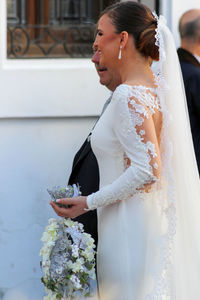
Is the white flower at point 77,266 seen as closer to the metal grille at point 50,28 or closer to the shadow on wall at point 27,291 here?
the shadow on wall at point 27,291

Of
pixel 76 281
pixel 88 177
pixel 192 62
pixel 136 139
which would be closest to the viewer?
pixel 136 139

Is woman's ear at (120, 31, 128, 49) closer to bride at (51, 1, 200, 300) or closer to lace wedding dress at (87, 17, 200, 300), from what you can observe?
bride at (51, 1, 200, 300)

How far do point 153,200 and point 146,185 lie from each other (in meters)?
0.14

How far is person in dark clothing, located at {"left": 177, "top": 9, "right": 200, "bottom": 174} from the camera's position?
12.6ft

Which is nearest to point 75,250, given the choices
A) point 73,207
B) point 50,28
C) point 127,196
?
point 73,207

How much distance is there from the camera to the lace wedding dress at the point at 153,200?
269cm

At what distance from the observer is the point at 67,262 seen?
107 inches

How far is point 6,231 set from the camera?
430cm

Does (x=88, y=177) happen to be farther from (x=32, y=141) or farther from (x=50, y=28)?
(x=50, y=28)

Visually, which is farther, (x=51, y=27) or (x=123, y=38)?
(x=51, y=27)

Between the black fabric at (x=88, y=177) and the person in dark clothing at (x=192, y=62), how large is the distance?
0.71 meters

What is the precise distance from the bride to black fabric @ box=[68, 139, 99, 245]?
596 mm

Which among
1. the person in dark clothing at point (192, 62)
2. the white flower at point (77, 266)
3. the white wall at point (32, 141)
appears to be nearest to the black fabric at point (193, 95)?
the person in dark clothing at point (192, 62)

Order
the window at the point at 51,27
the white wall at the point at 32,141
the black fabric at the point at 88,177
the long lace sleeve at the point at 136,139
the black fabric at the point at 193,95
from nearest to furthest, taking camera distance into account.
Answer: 1. the long lace sleeve at the point at 136,139
2. the black fabric at the point at 88,177
3. the black fabric at the point at 193,95
4. the white wall at the point at 32,141
5. the window at the point at 51,27
